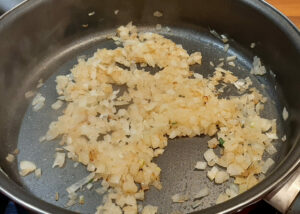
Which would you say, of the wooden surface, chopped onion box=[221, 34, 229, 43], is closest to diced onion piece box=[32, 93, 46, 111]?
chopped onion box=[221, 34, 229, 43]

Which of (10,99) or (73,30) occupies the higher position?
(73,30)

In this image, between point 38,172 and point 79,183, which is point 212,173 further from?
point 38,172

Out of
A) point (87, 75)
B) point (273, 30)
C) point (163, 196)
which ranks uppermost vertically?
point (273, 30)

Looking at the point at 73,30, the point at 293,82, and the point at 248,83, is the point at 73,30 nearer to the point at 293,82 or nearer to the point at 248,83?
the point at 248,83

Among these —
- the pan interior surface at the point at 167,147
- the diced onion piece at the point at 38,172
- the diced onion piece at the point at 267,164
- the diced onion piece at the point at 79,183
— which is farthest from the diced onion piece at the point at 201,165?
the diced onion piece at the point at 38,172

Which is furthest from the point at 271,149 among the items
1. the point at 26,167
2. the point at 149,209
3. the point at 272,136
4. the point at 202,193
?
the point at 26,167

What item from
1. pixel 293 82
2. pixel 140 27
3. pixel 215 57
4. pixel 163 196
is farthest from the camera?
pixel 140 27

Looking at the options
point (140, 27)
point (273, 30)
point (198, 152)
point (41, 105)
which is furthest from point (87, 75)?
point (273, 30)

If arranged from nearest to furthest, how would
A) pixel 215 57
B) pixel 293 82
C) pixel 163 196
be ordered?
pixel 163 196, pixel 293 82, pixel 215 57
